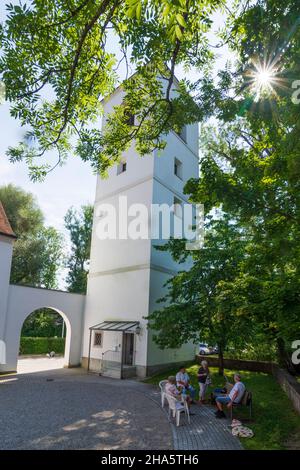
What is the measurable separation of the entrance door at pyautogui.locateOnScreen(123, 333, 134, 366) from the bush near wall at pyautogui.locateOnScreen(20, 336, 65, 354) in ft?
46.3

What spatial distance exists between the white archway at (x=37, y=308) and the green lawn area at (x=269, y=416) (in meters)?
9.00

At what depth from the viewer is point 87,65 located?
17.4 ft

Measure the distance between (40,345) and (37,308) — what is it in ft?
44.3

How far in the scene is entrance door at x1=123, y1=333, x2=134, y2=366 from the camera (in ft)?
59.8

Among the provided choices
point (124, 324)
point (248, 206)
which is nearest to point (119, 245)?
point (124, 324)

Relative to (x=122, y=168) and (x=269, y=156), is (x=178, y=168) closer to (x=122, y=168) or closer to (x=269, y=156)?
(x=122, y=168)

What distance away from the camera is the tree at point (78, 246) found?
3703 centimetres

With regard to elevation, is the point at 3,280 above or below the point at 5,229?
below

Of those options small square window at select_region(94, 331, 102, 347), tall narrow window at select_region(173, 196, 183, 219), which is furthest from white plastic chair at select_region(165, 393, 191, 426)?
tall narrow window at select_region(173, 196, 183, 219)

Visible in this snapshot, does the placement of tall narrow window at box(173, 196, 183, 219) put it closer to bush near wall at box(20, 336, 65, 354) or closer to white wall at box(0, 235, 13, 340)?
white wall at box(0, 235, 13, 340)

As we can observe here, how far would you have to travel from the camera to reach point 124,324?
682 inches

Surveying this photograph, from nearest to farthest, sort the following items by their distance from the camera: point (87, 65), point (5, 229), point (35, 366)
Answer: point (87, 65)
point (5, 229)
point (35, 366)

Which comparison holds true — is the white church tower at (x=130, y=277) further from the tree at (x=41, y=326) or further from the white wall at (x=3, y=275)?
the tree at (x=41, y=326)

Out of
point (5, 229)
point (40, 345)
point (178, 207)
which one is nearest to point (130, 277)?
point (178, 207)
